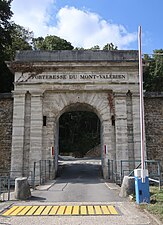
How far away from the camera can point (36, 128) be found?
14219 millimetres

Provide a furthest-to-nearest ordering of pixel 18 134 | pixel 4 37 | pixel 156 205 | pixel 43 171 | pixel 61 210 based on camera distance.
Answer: pixel 4 37 → pixel 18 134 → pixel 43 171 → pixel 61 210 → pixel 156 205

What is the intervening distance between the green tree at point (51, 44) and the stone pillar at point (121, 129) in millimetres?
19337

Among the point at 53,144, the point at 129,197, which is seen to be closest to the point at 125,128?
the point at 53,144

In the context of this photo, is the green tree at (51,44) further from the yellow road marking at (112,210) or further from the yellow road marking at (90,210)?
the yellow road marking at (112,210)

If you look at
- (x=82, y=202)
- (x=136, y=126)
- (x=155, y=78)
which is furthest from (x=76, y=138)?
(x=82, y=202)

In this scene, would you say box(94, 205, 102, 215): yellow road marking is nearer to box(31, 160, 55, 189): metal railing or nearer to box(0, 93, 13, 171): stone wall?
box(31, 160, 55, 189): metal railing

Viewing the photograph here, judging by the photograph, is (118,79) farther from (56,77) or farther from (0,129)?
(0,129)

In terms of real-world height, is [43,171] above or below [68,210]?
above

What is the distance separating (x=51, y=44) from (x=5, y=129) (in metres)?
19.7

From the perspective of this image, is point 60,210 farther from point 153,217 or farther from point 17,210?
point 153,217

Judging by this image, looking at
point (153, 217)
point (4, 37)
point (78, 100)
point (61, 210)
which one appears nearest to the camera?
point (153, 217)

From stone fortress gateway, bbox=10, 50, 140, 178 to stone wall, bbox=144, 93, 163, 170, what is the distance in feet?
3.12

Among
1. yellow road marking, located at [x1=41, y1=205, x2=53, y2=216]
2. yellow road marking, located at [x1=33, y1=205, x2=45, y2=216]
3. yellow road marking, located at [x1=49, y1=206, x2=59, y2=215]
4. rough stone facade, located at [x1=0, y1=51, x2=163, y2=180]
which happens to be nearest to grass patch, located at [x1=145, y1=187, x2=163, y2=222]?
yellow road marking, located at [x1=49, y1=206, x2=59, y2=215]

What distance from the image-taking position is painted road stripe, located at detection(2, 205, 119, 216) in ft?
22.9
